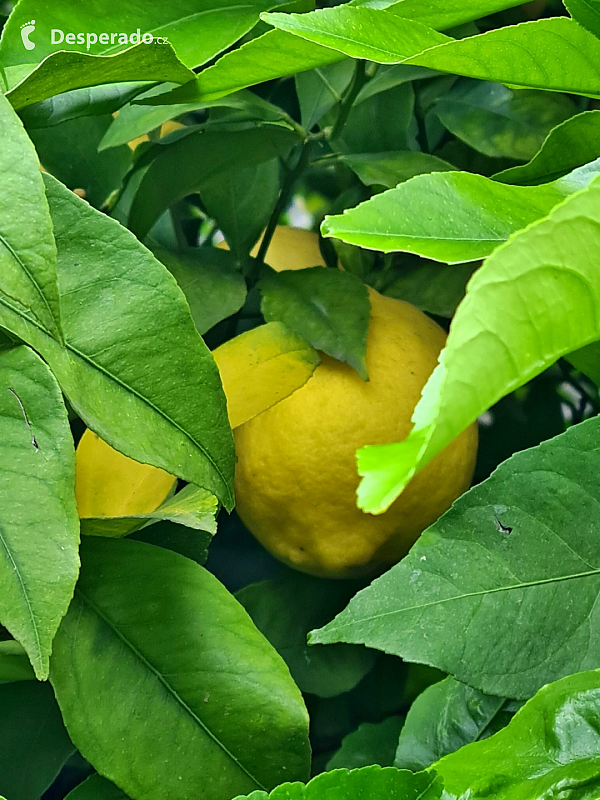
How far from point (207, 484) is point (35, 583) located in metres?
0.06

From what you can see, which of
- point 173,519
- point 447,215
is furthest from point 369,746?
point 447,215

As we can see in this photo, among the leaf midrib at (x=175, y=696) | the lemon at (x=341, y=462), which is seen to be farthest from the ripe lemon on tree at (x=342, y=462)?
the leaf midrib at (x=175, y=696)

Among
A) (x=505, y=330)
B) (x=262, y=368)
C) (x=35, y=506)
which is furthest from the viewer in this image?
(x=262, y=368)

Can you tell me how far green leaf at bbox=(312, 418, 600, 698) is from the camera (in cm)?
27

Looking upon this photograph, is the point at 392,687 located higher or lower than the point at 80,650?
lower

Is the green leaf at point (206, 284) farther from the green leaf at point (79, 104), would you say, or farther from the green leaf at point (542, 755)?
the green leaf at point (542, 755)

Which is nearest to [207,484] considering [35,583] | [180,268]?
[35,583]

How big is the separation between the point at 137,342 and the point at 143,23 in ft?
0.48

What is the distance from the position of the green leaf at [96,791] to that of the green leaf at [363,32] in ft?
0.91

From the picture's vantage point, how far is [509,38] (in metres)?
0.26

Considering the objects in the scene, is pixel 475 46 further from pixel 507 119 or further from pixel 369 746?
pixel 369 746

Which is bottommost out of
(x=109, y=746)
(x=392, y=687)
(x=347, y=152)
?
(x=392, y=687)

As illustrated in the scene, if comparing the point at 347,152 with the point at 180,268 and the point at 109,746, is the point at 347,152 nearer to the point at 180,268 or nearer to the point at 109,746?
the point at 180,268

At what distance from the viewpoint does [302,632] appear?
0.43m
